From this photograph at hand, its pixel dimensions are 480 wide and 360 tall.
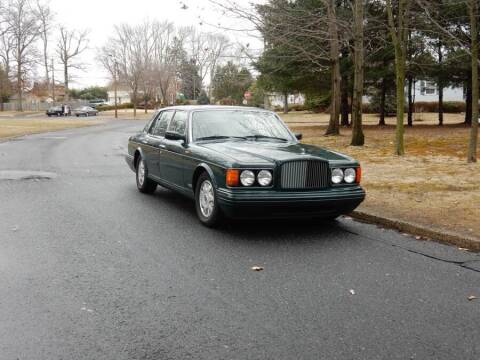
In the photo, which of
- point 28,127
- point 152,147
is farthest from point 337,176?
point 28,127

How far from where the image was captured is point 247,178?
616 cm

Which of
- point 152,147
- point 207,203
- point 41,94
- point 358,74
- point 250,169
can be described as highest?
point 41,94

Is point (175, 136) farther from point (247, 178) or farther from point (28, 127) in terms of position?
point (28, 127)

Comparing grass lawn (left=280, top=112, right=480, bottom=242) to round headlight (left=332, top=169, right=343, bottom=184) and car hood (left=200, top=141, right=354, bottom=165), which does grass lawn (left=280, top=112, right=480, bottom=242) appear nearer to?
Result: round headlight (left=332, top=169, right=343, bottom=184)

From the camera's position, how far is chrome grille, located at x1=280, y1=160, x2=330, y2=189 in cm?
621

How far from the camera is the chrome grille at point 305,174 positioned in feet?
20.4

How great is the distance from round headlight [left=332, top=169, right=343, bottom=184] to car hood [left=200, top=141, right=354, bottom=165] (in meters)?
0.12

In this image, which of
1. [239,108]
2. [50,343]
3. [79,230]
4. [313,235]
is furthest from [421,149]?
[50,343]

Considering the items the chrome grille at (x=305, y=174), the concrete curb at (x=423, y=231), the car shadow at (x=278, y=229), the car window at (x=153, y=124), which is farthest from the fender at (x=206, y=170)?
the car window at (x=153, y=124)

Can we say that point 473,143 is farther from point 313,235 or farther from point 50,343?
point 50,343

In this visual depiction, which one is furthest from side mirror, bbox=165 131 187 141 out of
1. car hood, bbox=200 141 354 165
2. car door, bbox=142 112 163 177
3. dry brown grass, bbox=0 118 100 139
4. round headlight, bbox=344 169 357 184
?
dry brown grass, bbox=0 118 100 139

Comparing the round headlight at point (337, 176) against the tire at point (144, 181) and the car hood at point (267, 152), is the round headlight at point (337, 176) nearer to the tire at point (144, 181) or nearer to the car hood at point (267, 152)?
the car hood at point (267, 152)

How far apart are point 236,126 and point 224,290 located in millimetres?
3694

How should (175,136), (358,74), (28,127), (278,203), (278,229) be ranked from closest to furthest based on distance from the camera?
1. (278,203)
2. (278,229)
3. (175,136)
4. (358,74)
5. (28,127)
